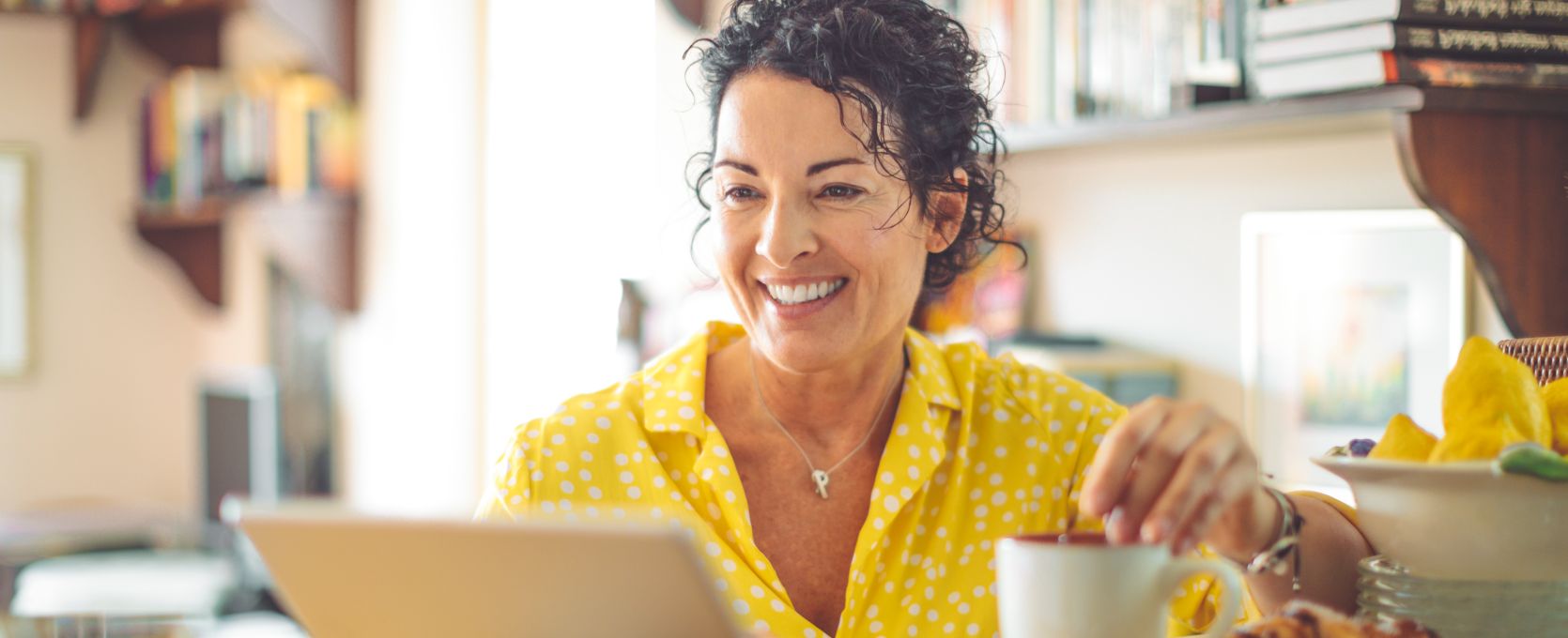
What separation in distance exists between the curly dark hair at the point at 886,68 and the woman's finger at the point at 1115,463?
A: 49 centimetres

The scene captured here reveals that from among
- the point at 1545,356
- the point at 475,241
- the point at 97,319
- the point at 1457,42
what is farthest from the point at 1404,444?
the point at 97,319

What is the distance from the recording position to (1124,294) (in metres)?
1.88

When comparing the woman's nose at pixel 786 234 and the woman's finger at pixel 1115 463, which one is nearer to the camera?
the woman's finger at pixel 1115 463

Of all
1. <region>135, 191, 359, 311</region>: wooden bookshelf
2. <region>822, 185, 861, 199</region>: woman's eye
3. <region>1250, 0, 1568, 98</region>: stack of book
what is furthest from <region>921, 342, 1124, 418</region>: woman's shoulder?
<region>135, 191, 359, 311</region>: wooden bookshelf

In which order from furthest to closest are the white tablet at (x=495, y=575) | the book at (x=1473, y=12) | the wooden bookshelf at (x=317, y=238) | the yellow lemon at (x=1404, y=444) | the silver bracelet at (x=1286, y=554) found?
the wooden bookshelf at (x=317, y=238), the book at (x=1473, y=12), the silver bracelet at (x=1286, y=554), the yellow lemon at (x=1404, y=444), the white tablet at (x=495, y=575)

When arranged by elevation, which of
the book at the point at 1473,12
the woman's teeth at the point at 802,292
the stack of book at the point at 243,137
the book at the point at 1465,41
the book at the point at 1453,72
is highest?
the stack of book at the point at 243,137

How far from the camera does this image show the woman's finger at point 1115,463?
0.77 meters

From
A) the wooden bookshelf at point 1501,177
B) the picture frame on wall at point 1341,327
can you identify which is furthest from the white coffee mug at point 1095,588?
the picture frame on wall at point 1341,327

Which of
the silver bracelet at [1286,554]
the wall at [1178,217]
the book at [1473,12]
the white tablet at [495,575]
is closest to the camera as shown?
the white tablet at [495,575]

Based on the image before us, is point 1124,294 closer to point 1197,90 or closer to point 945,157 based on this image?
point 1197,90

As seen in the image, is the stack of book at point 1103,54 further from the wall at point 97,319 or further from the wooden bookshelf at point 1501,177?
the wall at point 97,319

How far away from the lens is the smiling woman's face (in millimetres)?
1190

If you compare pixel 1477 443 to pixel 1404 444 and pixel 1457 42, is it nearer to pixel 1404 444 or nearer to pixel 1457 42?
pixel 1404 444

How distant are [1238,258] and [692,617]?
1213 mm
